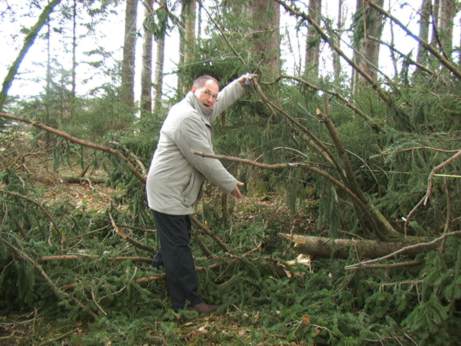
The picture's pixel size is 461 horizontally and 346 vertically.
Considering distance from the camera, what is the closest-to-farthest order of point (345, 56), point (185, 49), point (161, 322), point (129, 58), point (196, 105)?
point (161, 322)
point (196, 105)
point (345, 56)
point (185, 49)
point (129, 58)

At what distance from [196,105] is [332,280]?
2.14 m

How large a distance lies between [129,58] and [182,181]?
9663 mm

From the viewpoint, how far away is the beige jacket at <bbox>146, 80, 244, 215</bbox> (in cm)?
375

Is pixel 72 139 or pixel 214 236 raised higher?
pixel 72 139

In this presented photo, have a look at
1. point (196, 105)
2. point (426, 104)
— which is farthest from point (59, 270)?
point (426, 104)

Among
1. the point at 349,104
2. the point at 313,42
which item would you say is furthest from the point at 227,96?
the point at 349,104

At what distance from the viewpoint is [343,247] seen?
14.5 ft

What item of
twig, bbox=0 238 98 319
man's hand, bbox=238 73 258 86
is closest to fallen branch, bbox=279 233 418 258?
man's hand, bbox=238 73 258 86

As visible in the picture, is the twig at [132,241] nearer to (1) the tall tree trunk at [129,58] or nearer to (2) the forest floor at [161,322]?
(2) the forest floor at [161,322]

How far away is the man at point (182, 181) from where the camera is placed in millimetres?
3762

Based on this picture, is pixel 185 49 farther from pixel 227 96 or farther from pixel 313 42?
pixel 313 42

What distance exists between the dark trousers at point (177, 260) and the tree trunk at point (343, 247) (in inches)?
54.0

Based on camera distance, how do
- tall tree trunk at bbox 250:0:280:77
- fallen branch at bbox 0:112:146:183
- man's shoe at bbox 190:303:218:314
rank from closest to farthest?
fallen branch at bbox 0:112:146:183, man's shoe at bbox 190:303:218:314, tall tree trunk at bbox 250:0:280:77

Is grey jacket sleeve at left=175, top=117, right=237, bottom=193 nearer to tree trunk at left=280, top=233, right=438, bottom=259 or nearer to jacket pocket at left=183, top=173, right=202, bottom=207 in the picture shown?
jacket pocket at left=183, top=173, right=202, bottom=207
